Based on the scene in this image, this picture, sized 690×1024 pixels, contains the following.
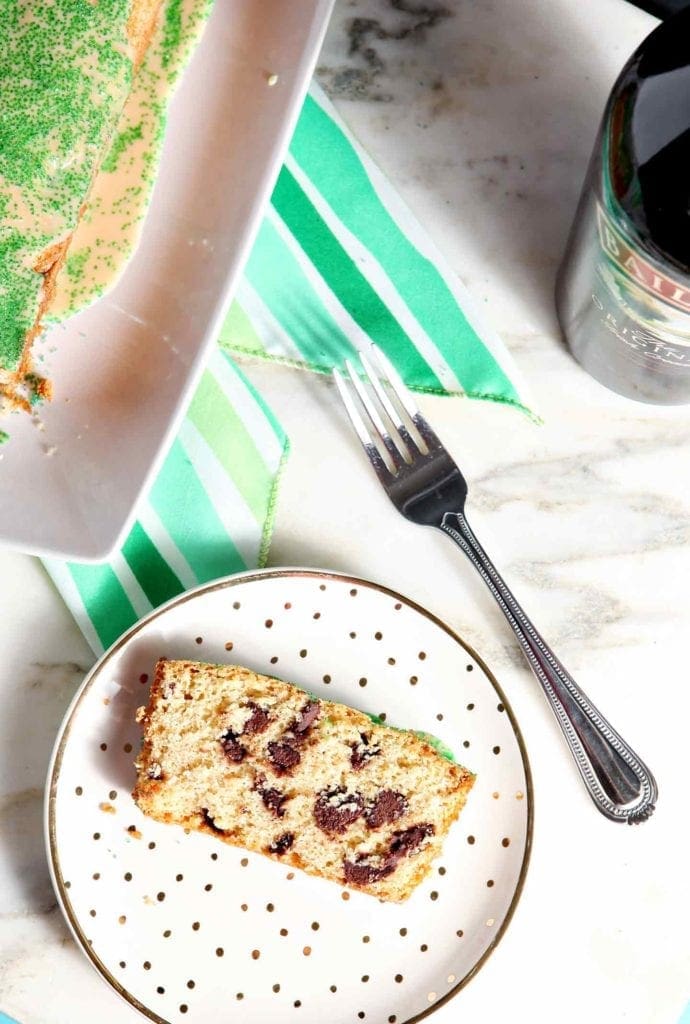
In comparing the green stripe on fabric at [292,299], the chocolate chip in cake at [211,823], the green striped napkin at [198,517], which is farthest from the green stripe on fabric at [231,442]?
the chocolate chip in cake at [211,823]

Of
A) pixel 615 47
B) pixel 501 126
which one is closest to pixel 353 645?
pixel 501 126

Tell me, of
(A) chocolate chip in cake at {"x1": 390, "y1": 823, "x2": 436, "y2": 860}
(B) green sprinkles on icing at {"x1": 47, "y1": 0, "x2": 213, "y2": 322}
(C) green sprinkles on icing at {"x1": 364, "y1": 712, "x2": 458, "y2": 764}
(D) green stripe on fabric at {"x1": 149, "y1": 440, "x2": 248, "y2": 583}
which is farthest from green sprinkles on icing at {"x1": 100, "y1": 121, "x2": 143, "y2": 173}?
(A) chocolate chip in cake at {"x1": 390, "y1": 823, "x2": 436, "y2": 860}

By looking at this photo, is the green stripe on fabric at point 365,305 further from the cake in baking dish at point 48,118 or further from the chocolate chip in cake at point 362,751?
the chocolate chip in cake at point 362,751

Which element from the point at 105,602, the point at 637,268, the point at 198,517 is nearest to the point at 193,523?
the point at 198,517

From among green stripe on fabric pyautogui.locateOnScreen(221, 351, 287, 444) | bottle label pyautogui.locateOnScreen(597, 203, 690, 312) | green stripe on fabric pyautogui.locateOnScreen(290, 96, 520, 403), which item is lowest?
green stripe on fabric pyautogui.locateOnScreen(221, 351, 287, 444)

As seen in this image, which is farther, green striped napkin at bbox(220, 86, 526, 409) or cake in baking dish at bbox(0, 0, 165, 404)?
green striped napkin at bbox(220, 86, 526, 409)

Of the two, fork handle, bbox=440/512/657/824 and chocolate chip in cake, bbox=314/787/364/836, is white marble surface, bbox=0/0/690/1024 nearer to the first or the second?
fork handle, bbox=440/512/657/824
